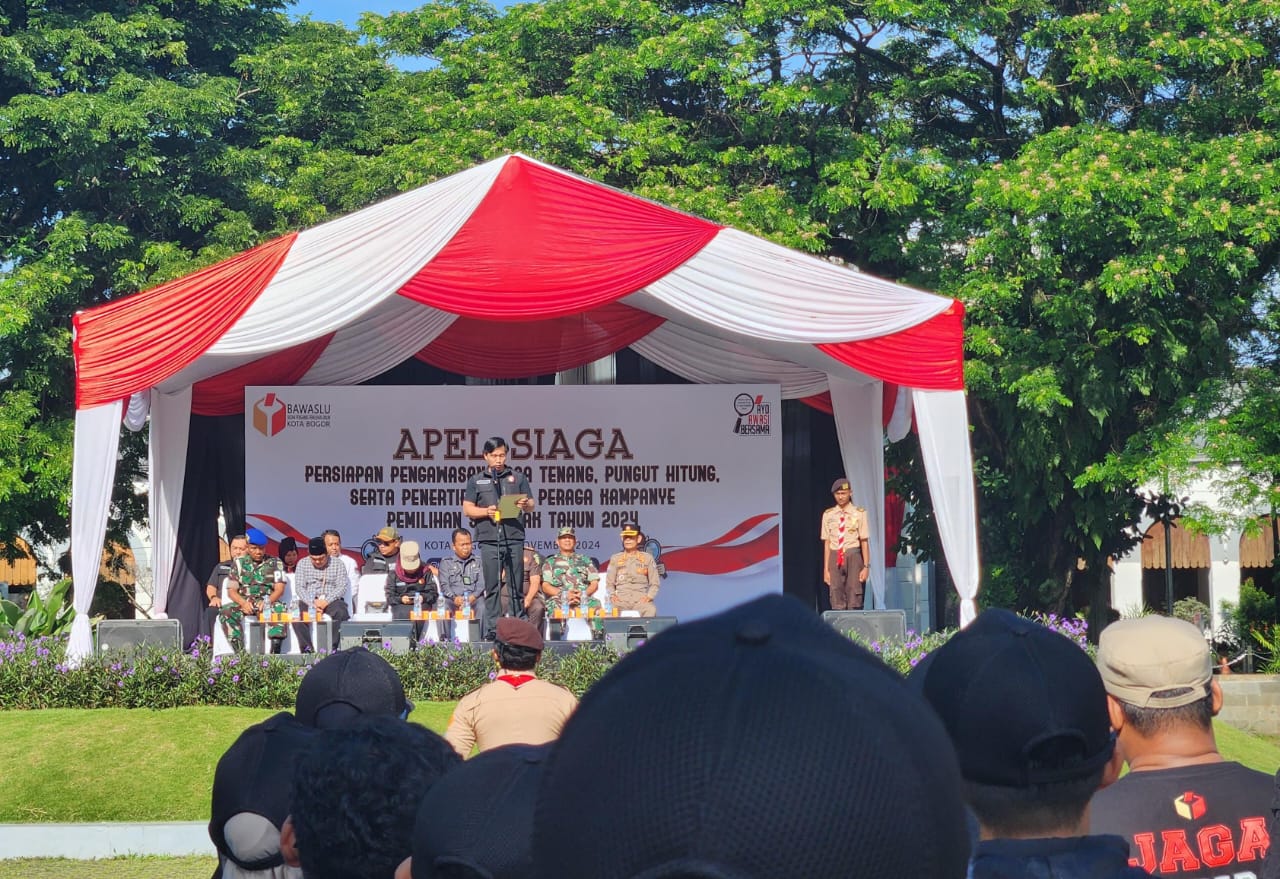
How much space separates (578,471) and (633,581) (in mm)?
2015

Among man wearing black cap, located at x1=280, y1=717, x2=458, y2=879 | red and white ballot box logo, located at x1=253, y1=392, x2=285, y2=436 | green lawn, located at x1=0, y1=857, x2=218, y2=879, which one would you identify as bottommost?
green lawn, located at x1=0, y1=857, x2=218, y2=879

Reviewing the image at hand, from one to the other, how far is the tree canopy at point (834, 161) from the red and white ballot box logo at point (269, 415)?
324 cm

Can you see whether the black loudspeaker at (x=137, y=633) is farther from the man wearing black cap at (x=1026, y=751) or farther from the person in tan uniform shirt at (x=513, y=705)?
the man wearing black cap at (x=1026, y=751)

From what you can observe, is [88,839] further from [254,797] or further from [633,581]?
[633,581]

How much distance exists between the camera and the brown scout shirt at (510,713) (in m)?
4.64

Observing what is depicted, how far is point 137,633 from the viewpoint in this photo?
12.0 metres

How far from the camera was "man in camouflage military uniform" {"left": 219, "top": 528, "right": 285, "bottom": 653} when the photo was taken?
549 inches

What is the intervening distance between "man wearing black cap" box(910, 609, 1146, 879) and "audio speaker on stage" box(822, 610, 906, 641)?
10.2m

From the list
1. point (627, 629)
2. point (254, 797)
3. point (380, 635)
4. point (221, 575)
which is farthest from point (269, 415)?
point (254, 797)

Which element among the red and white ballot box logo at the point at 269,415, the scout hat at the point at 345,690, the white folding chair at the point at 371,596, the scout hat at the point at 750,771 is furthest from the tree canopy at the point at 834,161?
the scout hat at the point at 750,771

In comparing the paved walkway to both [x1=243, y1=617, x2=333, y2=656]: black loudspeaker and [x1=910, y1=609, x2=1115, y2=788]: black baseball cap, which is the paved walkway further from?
[x1=910, y1=609, x2=1115, y2=788]: black baseball cap

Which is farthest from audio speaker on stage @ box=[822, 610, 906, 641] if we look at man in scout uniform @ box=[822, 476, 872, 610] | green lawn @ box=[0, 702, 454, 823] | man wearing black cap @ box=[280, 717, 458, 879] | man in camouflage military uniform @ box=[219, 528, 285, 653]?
man wearing black cap @ box=[280, 717, 458, 879]

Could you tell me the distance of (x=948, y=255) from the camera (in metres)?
17.4

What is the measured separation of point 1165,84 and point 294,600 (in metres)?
11.1
